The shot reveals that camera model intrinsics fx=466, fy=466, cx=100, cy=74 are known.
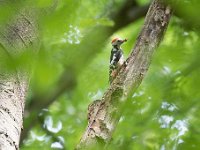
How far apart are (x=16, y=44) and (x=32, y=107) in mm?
3436

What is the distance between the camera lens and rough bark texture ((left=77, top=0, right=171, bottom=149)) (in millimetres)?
1927

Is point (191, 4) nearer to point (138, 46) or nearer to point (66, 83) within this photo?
point (138, 46)

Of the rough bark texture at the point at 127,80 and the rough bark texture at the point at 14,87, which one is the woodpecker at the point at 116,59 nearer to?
the rough bark texture at the point at 127,80

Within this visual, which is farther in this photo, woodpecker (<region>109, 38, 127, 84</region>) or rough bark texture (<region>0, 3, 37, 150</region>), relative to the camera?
woodpecker (<region>109, 38, 127, 84</region>)

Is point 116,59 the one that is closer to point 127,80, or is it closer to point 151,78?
point 127,80

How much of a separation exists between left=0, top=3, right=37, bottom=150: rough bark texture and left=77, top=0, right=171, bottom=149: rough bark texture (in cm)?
28

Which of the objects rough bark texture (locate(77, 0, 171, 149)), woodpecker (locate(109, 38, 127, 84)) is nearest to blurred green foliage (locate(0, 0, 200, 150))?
rough bark texture (locate(77, 0, 171, 149))

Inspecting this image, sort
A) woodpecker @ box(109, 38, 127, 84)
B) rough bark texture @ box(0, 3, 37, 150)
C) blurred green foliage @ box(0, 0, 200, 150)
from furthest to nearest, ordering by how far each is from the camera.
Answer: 1. woodpecker @ box(109, 38, 127, 84)
2. rough bark texture @ box(0, 3, 37, 150)
3. blurred green foliage @ box(0, 0, 200, 150)

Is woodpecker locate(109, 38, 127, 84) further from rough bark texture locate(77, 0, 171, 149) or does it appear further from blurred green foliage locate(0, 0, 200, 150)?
rough bark texture locate(77, 0, 171, 149)

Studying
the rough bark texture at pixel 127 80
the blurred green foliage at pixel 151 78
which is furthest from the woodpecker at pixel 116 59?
the rough bark texture at pixel 127 80

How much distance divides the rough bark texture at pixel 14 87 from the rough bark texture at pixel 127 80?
0.28m

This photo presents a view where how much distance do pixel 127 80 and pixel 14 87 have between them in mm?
486

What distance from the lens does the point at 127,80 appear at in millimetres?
2025

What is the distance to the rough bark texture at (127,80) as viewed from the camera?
1.93 meters
